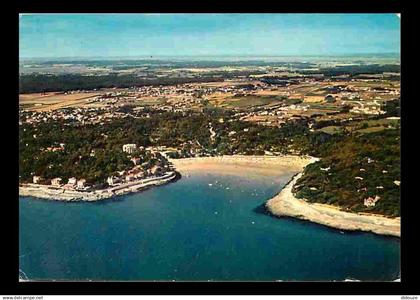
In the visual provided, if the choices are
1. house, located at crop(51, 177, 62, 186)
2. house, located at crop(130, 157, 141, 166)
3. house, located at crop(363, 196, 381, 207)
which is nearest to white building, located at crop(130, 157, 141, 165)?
house, located at crop(130, 157, 141, 166)

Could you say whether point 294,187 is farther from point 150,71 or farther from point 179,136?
point 150,71

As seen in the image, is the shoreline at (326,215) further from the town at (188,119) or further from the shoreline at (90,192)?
the shoreline at (90,192)

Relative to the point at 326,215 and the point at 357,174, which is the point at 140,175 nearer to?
the point at 326,215

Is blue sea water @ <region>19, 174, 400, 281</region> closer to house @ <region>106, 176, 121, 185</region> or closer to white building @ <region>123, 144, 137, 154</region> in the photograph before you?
house @ <region>106, 176, 121, 185</region>

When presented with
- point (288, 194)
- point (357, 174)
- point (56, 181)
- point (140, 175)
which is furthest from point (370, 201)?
point (56, 181)

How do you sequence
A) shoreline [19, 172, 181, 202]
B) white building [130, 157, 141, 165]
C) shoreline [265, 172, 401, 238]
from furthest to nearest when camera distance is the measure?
white building [130, 157, 141, 165], shoreline [19, 172, 181, 202], shoreline [265, 172, 401, 238]
